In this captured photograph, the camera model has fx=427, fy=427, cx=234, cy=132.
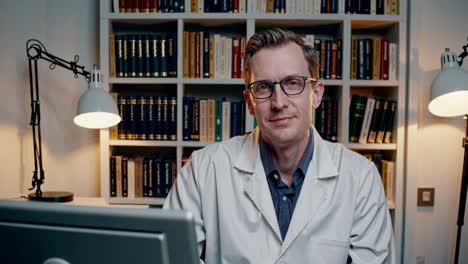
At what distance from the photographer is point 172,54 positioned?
2.26 meters

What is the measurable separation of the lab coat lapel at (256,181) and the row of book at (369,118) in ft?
3.25

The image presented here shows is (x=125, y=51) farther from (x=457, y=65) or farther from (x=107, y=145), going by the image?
(x=457, y=65)

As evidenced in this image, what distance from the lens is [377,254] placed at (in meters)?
1.27

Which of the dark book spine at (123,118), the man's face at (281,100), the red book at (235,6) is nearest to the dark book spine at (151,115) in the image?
the dark book spine at (123,118)

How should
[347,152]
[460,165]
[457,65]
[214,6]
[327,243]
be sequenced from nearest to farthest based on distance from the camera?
1. [327,243]
2. [347,152]
3. [457,65]
4. [214,6]
5. [460,165]

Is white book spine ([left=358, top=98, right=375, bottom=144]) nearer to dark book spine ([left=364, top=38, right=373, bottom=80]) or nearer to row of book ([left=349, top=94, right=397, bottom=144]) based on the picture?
row of book ([left=349, top=94, right=397, bottom=144])

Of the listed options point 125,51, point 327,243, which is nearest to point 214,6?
point 125,51

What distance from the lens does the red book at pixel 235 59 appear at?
7.39ft

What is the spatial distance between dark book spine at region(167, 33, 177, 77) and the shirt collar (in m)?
0.99

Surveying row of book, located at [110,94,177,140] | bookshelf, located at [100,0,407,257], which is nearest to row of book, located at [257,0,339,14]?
bookshelf, located at [100,0,407,257]

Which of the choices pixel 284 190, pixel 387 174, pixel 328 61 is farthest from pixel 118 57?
pixel 387 174

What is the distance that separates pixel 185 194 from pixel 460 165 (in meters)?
1.79

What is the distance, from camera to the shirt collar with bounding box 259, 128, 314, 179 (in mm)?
1367

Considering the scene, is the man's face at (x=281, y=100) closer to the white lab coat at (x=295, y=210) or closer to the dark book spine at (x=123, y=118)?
the white lab coat at (x=295, y=210)
